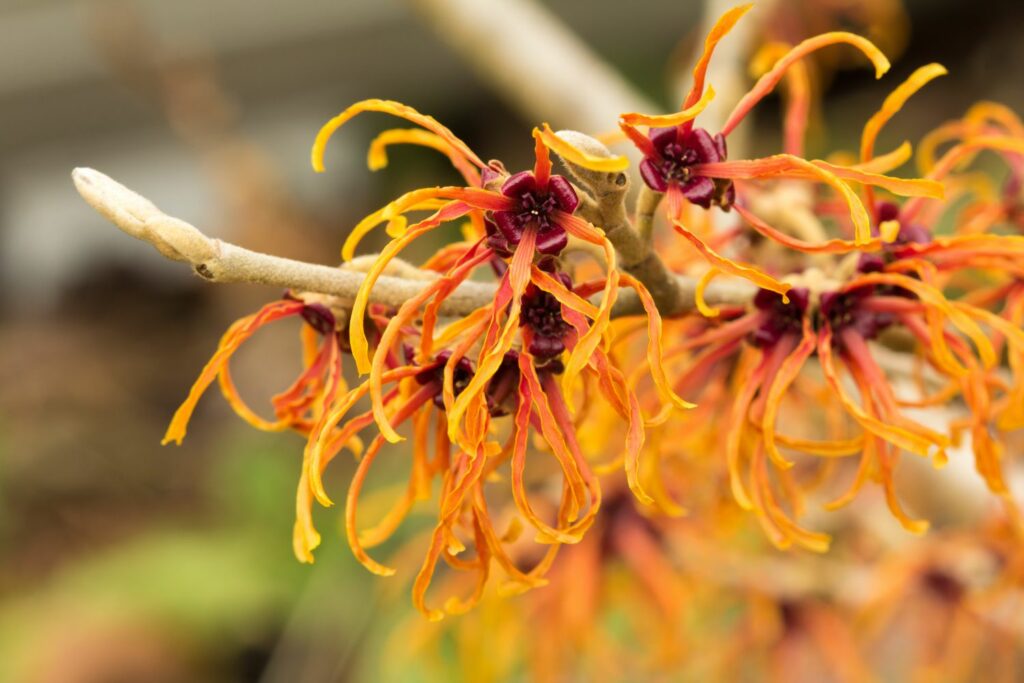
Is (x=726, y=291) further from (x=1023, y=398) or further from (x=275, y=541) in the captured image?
(x=275, y=541)

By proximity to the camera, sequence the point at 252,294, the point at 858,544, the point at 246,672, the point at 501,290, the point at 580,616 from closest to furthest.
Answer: the point at 501,290
the point at 580,616
the point at 858,544
the point at 246,672
the point at 252,294

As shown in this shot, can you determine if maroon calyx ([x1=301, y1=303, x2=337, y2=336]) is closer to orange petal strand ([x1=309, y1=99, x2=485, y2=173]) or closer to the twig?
orange petal strand ([x1=309, y1=99, x2=485, y2=173])

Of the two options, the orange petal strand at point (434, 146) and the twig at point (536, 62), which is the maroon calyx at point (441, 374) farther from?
the twig at point (536, 62)

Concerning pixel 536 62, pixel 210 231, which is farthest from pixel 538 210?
pixel 210 231

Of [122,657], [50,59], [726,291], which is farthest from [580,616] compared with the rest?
[50,59]

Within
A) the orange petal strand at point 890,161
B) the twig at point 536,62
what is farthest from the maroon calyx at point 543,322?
the twig at point 536,62

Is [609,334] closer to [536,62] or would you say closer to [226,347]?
[226,347]
